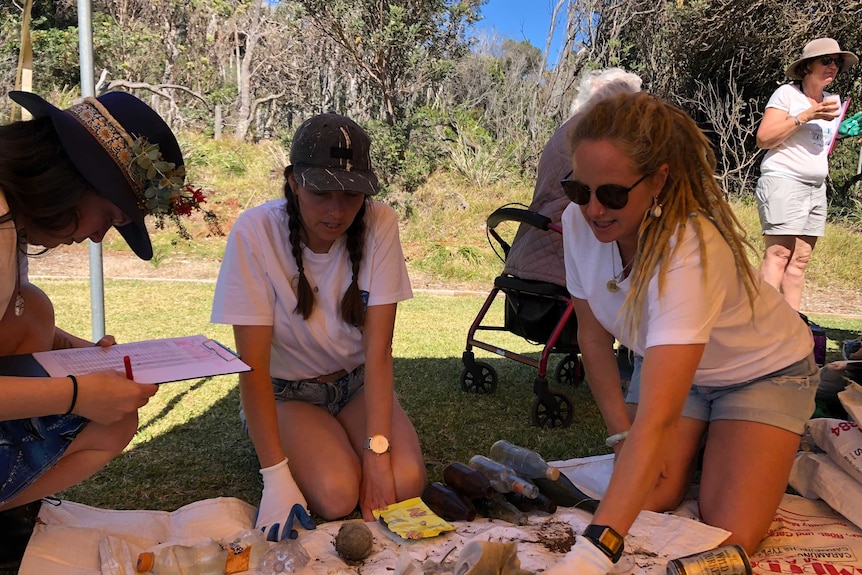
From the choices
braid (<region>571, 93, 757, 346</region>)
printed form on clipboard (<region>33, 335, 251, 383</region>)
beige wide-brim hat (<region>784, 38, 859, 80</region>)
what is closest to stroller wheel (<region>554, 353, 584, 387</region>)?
braid (<region>571, 93, 757, 346</region>)

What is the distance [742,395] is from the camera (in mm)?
2281

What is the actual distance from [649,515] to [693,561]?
0.43 m

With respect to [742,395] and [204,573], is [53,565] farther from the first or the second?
[742,395]

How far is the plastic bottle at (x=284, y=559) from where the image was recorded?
75.3 inches

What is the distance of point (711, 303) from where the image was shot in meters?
1.84

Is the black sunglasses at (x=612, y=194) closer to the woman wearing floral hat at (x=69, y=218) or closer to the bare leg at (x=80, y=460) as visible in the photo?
the woman wearing floral hat at (x=69, y=218)

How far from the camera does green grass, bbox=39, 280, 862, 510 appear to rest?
258cm

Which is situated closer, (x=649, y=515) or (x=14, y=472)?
(x=14, y=472)

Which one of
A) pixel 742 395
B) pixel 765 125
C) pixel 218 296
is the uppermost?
pixel 765 125

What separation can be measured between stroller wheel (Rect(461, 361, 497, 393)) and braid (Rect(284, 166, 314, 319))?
1.71 meters

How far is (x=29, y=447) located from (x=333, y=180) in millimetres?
1159

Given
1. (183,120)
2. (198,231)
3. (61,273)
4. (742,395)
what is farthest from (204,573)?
(183,120)

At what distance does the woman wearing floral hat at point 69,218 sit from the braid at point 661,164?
1.23 m

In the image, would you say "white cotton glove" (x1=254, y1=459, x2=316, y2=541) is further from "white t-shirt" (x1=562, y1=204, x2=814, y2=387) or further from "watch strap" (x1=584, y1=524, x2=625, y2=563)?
"white t-shirt" (x1=562, y1=204, x2=814, y2=387)
